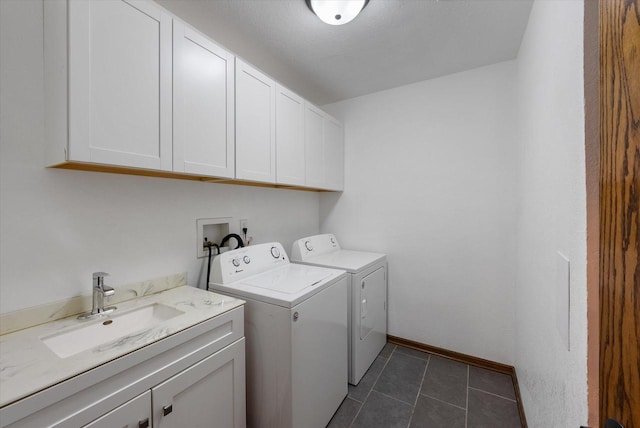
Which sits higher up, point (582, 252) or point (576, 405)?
point (582, 252)

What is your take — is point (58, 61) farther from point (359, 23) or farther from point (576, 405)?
point (576, 405)

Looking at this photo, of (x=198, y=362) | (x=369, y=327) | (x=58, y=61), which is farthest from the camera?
(x=369, y=327)

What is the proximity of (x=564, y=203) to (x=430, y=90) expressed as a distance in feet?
5.98

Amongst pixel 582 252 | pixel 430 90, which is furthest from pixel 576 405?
pixel 430 90

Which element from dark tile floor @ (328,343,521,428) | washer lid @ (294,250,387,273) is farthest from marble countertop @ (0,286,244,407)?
dark tile floor @ (328,343,521,428)

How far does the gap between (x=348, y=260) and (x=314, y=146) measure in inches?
42.1

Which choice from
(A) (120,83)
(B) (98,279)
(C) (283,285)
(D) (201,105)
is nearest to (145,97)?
(A) (120,83)

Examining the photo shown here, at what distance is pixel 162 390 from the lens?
954 millimetres

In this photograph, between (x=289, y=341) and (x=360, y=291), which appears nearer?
(x=289, y=341)

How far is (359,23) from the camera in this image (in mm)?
1563

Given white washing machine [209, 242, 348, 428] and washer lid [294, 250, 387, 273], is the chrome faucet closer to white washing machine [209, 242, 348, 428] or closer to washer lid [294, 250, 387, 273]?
white washing machine [209, 242, 348, 428]

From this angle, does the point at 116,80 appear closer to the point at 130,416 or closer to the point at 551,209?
the point at 130,416

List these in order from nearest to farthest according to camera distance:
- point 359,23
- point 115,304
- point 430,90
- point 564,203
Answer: point 564,203, point 115,304, point 359,23, point 430,90

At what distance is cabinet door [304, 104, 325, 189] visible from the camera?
7.20 feet
